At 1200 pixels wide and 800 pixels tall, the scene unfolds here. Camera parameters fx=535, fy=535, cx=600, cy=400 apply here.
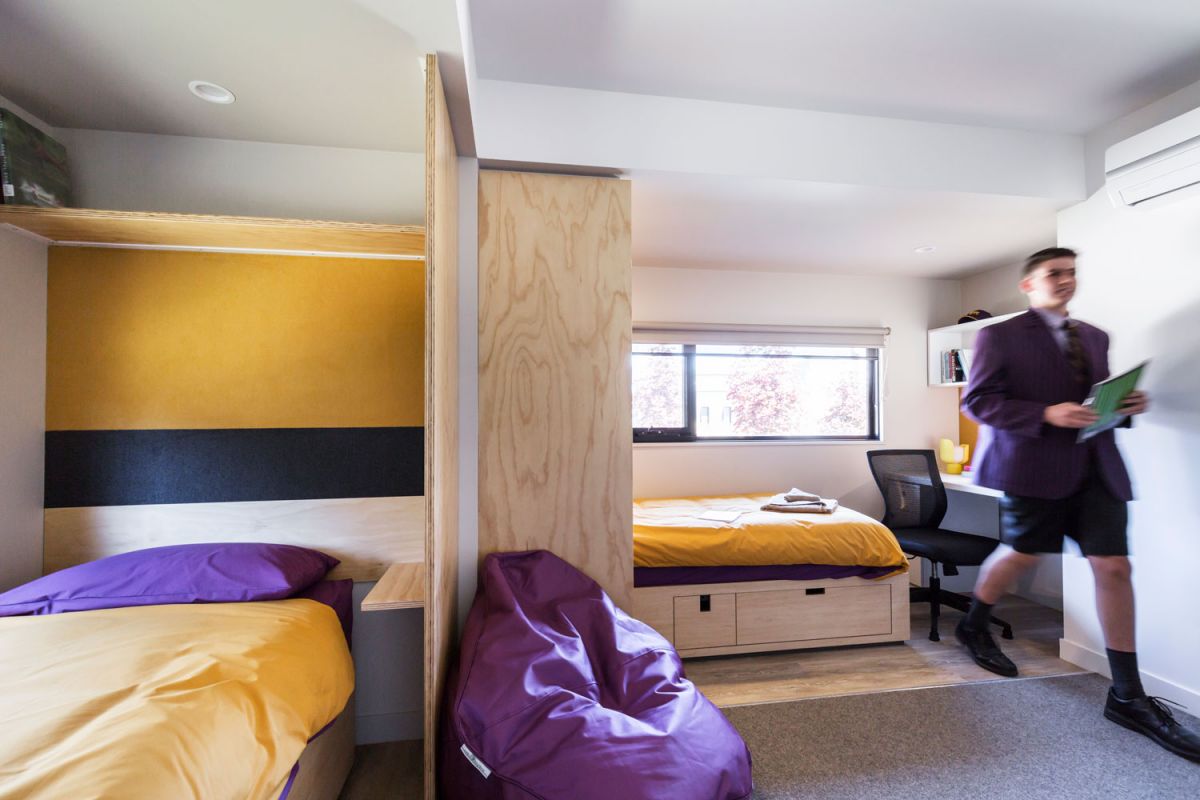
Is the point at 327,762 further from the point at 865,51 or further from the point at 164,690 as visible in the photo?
the point at 865,51

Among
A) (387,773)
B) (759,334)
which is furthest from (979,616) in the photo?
(387,773)

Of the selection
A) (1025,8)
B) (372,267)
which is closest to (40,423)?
(372,267)

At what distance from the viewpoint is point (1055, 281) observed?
203 centimetres

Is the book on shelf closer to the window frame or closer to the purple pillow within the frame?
the window frame

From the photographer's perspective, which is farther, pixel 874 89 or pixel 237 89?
pixel 874 89

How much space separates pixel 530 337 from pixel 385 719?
1.47m

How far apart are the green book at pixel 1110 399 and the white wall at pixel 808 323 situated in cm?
195

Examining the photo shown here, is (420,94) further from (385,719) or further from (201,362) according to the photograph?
(385,719)

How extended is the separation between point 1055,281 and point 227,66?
2.85 meters

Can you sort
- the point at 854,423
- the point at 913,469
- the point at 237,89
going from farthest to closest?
1. the point at 854,423
2. the point at 913,469
3. the point at 237,89

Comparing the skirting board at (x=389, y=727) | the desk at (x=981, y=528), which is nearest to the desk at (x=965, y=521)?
the desk at (x=981, y=528)

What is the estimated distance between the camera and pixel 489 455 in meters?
2.05

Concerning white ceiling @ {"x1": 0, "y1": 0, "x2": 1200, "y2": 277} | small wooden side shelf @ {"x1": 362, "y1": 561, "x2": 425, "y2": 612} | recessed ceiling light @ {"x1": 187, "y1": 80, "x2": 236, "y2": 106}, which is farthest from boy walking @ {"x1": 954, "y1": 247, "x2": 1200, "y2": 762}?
recessed ceiling light @ {"x1": 187, "y1": 80, "x2": 236, "y2": 106}

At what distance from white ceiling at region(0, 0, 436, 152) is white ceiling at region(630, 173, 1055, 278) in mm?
1071
